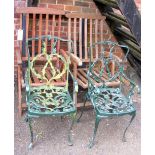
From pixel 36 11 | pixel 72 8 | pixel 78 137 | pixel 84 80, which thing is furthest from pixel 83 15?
pixel 78 137

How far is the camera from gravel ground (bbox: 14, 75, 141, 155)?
2654 millimetres

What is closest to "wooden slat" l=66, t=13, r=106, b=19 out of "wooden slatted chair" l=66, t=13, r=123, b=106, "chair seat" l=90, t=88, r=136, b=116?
"wooden slatted chair" l=66, t=13, r=123, b=106

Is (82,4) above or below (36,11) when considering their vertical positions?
above

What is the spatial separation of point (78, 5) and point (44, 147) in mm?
2058

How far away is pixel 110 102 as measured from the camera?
9.29 feet

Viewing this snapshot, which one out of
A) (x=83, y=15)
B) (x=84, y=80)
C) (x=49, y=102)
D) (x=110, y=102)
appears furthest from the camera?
(x=83, y=15)

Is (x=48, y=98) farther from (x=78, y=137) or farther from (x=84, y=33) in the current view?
(x=84, y=33)

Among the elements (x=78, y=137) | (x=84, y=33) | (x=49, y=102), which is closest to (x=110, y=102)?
(x=78, y=137)

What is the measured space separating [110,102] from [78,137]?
0.47 meters

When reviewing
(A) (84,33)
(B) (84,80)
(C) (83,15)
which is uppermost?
(C) (83,15)

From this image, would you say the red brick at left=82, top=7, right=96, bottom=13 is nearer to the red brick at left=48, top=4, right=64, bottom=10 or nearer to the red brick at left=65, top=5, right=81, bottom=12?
the red brick at left=65, top=5, right=81, bottom=12

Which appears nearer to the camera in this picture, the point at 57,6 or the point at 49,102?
the point at 49,102

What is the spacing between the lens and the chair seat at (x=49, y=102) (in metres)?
2.55

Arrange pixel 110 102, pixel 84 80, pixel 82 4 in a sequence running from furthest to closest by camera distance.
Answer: pixel 82 4 < pixel 84 80 < pixel 110 102
